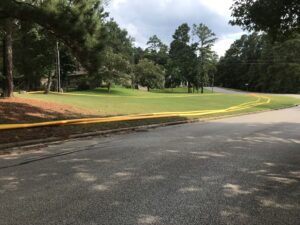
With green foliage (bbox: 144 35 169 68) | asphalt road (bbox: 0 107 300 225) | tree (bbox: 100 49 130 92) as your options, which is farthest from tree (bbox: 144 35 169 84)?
asphalt road (bbox: 0 107 300 225)

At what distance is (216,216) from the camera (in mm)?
5535

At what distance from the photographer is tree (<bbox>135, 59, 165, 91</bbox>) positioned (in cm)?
7862

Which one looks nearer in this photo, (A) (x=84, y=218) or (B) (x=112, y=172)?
(A) (x=84, y=218)

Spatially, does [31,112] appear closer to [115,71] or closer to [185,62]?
[115,71]

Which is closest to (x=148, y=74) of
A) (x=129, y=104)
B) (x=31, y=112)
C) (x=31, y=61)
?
(x=31, y=61)

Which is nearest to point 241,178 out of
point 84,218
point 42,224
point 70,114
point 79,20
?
point 84,218

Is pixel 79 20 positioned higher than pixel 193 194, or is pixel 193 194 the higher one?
pixel 79 20

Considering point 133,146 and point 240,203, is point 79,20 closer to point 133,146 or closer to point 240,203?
point 133,146

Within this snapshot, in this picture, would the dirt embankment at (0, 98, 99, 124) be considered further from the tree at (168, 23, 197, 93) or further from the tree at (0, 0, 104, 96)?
the tree at (168, 23, 197, 93)

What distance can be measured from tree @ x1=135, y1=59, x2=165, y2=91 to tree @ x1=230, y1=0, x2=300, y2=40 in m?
58.9

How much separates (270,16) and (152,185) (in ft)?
39.6

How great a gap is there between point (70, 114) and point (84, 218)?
15.3m

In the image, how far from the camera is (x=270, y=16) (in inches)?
670

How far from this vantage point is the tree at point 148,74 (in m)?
78.6
